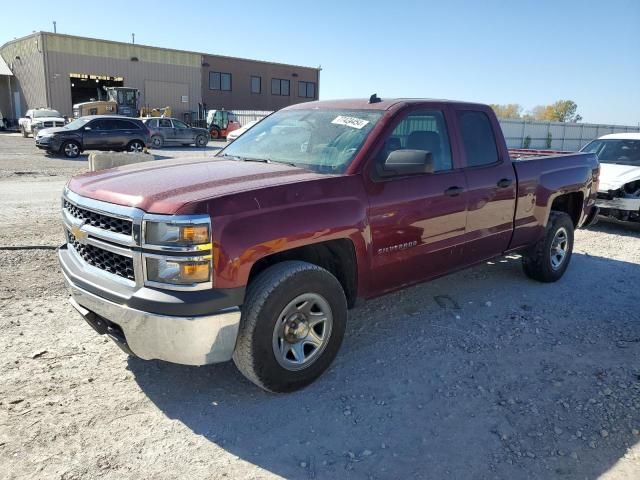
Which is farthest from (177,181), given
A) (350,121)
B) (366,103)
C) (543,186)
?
(543,186)

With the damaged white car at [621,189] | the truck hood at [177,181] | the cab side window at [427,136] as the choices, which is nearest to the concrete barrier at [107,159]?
the truck hood at [177,181]

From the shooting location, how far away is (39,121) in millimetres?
29469

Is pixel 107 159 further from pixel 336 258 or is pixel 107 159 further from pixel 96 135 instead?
pixel 96 135

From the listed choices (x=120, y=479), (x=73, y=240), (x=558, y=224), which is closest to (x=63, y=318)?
(x=73, y=240)

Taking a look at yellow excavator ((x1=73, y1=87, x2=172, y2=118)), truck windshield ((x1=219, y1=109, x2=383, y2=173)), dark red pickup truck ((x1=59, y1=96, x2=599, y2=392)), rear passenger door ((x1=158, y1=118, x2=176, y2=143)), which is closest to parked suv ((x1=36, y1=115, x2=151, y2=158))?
rear passenger door ((x1=158, y1=118, x2=176, y2=143))

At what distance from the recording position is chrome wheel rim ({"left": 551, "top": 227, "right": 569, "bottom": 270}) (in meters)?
5.93

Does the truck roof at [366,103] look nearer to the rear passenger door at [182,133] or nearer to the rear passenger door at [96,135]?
the rear passenger door at [96,135]

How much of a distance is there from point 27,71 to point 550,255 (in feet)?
163

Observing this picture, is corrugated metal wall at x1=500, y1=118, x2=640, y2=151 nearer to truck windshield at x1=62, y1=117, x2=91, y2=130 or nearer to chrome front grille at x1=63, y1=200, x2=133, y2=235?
truck windshield at x1=62, y1=117, x2=91, y2=130

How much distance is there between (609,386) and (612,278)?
300cm

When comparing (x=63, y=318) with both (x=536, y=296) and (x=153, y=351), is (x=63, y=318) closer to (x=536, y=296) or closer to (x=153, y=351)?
(x=153, y=351)

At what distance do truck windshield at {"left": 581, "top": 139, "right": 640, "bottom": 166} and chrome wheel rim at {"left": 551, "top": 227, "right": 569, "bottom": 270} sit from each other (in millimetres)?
4309

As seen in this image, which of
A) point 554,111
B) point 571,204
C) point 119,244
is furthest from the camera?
point 554,111

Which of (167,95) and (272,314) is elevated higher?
(167,95)
